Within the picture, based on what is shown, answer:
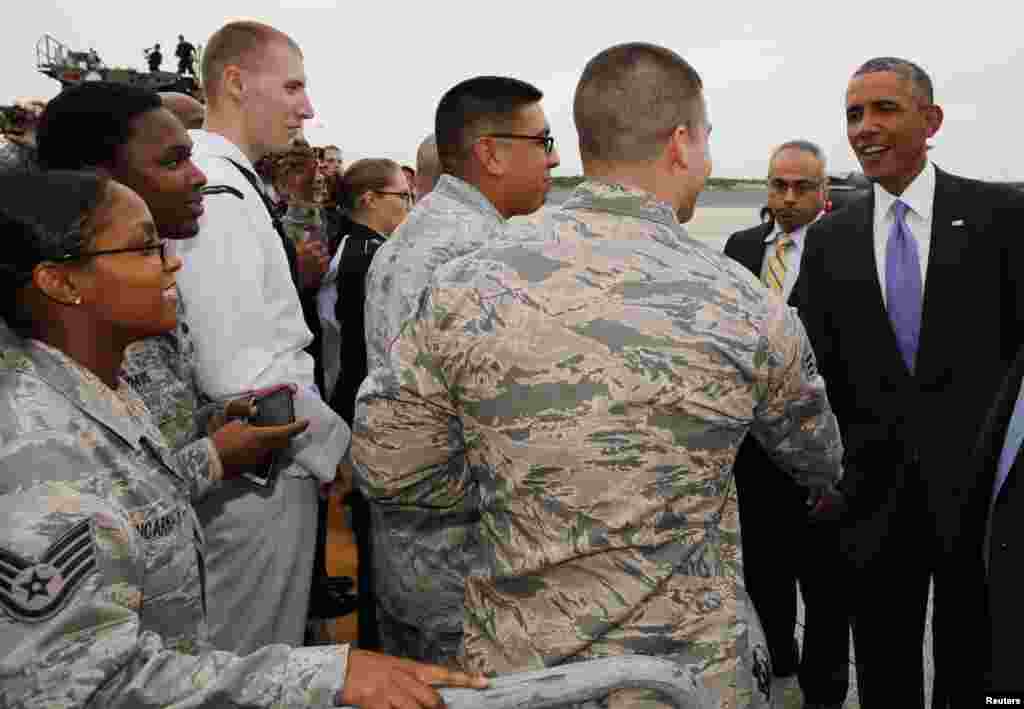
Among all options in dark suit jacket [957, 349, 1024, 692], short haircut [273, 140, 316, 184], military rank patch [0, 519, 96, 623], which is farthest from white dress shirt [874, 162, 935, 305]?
short haircut [273, 140, 316, 184]

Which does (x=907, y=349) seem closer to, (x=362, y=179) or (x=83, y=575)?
(x=83, y=575)

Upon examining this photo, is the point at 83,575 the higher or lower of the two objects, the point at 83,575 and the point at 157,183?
the lower

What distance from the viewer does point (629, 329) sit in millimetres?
1057

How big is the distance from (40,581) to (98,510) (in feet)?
0.29

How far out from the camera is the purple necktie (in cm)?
201

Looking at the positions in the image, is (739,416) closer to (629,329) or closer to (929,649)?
(629,329)

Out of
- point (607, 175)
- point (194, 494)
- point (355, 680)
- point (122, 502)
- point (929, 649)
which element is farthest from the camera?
point (929, 649)

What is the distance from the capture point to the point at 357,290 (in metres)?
2.88

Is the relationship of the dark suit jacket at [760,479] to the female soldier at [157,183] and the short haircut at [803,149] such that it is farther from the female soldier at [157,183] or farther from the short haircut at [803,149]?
the female soldier at [157,183]

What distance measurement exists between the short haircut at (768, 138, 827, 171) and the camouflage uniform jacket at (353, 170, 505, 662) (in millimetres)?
1342

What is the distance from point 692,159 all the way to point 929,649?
2036mm

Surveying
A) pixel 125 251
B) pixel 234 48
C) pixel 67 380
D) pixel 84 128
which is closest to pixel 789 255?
pixel 234 48

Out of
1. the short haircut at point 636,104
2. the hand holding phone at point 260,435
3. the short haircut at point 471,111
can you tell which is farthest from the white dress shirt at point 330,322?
the short haircut at point 636,104

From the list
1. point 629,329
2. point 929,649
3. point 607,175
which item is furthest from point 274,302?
point 929,649
